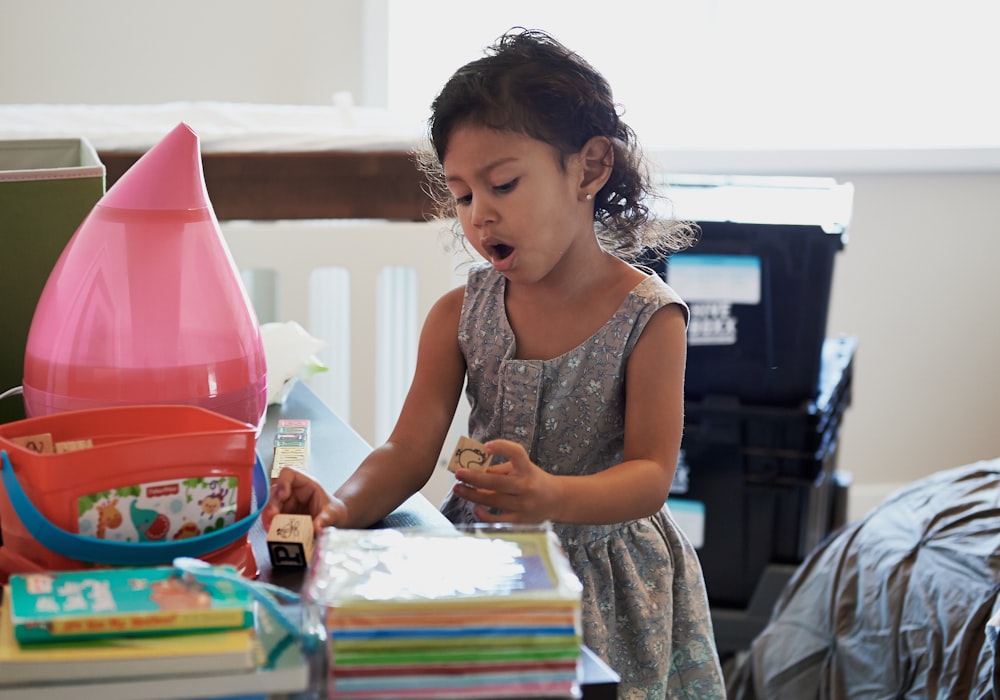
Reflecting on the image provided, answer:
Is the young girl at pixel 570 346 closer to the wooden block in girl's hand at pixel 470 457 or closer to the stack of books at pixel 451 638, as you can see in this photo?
the wooden block in girl's hand at pixel 470 457

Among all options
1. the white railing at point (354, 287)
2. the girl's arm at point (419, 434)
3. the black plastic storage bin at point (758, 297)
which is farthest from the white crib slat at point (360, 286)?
the girl's arm at point (419, 434)

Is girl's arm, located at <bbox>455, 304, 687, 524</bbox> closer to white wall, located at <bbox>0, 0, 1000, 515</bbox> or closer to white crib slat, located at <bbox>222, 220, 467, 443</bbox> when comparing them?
white crib slat, located at <bbox>222, 220, 467, 443</bbox>

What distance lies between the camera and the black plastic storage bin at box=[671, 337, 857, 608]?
2.14m

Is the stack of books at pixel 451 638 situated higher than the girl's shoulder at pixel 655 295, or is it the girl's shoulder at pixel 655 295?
the girl's shoulder at pixel 655 295

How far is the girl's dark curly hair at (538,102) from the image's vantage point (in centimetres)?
103

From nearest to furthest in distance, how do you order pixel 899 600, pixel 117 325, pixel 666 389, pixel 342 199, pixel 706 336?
pixel 117 325
pixel 666 389
pixel 899 600
pixel 342 199
pixel 706 336

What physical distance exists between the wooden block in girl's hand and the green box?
0.38 m

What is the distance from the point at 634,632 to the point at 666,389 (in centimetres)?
25

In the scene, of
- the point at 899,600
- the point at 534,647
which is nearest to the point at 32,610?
the point at 534,647

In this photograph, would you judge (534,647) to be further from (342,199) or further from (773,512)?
(773,512)

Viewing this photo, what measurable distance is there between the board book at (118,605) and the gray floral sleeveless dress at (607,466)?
55 cm

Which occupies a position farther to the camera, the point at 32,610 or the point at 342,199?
the point at 342,199

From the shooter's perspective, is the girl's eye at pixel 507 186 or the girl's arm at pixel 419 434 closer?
the girl's arm at pixel 419 434

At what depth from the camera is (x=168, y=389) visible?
2.66 ft
